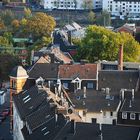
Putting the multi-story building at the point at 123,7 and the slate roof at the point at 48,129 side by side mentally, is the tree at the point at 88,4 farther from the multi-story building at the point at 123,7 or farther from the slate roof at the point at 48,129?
the slate roof at the point at 48,129

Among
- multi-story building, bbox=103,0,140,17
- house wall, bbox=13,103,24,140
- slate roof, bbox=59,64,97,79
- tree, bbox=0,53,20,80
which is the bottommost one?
house wall, bbox=13,103,24,140

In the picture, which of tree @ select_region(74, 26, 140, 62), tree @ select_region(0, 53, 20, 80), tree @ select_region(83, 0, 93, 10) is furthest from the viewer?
tree @ select_region(83, 0, 93, 10)

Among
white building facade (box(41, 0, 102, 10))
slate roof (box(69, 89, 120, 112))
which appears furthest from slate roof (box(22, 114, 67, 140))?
white building facade (box(41, 0, 102, 10))

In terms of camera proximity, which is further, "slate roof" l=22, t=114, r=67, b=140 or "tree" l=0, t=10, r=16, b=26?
"tree" l=0, t=10, r=16, b=26

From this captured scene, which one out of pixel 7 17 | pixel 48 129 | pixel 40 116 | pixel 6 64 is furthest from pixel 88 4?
pixel 48 129

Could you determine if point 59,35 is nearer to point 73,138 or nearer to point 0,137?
point 0,137

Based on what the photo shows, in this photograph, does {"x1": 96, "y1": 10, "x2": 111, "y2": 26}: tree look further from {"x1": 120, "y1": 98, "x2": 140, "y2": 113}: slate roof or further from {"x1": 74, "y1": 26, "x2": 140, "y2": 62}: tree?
{"x1": 120, "y1": 98, "x2": 140, "y2": 113}: slate roof

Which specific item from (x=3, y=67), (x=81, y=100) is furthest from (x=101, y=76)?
(x=3, y=67)

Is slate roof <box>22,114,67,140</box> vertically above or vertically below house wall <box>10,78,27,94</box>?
below
